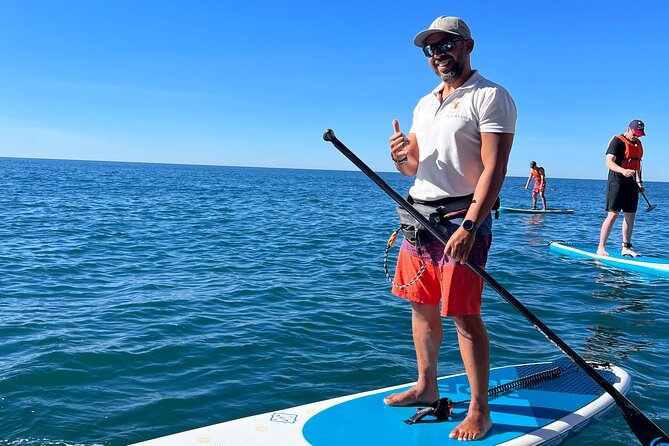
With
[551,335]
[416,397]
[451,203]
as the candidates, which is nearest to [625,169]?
[551,335]

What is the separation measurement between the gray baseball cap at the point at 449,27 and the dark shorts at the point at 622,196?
878 centimetres

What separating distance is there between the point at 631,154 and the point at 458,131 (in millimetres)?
8870

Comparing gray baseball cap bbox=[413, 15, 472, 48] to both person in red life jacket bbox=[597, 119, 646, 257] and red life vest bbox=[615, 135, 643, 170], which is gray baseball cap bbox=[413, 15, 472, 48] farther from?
red life vest bbox=[615, 135, 643, 170]

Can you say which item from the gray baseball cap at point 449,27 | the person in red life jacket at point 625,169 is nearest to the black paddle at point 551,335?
the gray baseball cap at point 449,27

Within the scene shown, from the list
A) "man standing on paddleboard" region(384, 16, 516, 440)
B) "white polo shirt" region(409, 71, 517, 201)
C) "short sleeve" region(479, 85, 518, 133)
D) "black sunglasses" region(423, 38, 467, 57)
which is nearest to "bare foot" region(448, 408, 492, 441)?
"man standing on paddleboard" region(384, 16, 516, 440)

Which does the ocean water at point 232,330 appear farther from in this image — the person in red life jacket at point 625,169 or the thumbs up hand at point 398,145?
the thumbs up hand at point 398,145

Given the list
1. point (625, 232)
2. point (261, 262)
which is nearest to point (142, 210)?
point (261, 262)

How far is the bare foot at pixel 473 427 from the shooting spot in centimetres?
385

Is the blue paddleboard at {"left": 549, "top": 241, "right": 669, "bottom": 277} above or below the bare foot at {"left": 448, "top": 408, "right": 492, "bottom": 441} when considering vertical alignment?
above

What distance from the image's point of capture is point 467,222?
11.2 feet

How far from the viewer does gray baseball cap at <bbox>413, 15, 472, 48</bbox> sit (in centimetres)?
347

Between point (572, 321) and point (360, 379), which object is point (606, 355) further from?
point (360, 379)

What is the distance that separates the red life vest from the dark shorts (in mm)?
340

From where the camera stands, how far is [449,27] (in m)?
3.47
